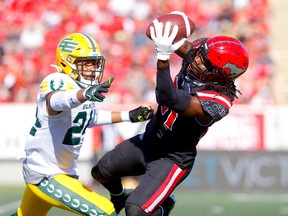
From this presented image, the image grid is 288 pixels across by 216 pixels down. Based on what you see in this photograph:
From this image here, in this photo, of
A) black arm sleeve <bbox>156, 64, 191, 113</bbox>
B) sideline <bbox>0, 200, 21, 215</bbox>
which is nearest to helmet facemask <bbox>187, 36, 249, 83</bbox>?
black arm sleeve <bbox>156, 64, 191, 113</bbox>

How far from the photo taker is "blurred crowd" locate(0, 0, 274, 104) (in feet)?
40.1

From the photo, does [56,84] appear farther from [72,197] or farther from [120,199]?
[120,199]

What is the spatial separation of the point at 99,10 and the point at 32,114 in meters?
2.84

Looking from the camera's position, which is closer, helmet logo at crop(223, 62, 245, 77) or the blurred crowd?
helmet logo at crop(223, 62, 245, 77)

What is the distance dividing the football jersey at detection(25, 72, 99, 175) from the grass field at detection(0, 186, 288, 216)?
3.42 metres

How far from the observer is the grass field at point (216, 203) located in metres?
8.83

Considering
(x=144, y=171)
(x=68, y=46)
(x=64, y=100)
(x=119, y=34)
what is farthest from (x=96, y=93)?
(x=119, y=34)

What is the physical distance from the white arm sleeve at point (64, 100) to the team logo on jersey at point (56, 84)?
99mm

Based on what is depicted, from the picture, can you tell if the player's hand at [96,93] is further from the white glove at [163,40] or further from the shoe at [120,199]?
the shoe at [120,199]

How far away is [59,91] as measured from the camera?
486 cm

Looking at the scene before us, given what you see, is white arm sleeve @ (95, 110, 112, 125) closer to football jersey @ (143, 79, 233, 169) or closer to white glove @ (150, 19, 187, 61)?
football jersey @ (143, 79, 233, 169)

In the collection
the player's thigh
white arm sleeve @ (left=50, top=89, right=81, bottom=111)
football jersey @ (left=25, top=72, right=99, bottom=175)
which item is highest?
white arm sleeve @ (left=50, top=89, right=81, bottom=111)

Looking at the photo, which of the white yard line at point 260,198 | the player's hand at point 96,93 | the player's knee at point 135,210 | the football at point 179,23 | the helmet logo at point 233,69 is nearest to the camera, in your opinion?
the player's hand at point 96,93

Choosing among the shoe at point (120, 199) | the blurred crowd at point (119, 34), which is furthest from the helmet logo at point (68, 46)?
the blurred crowd at point (119, 34)
